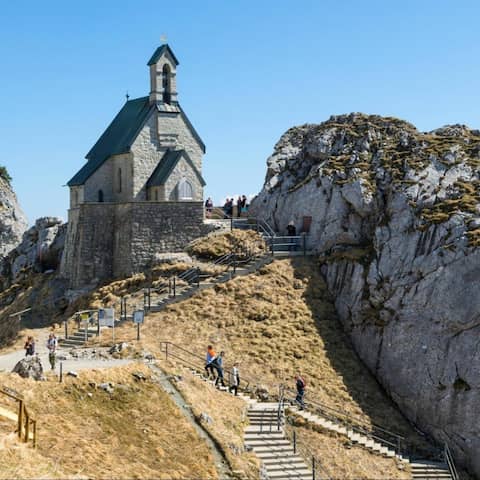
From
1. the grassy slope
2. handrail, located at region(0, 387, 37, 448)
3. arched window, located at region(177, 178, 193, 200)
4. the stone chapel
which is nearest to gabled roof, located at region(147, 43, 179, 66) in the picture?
the stone chapel

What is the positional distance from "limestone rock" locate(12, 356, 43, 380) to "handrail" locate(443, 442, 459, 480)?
16.3m

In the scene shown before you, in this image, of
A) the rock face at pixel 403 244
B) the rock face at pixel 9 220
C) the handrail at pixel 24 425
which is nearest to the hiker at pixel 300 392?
the rock face at pixel 403 244

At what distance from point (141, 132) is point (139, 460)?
28.3 meters

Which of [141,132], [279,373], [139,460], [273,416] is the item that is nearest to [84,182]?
[141,132]

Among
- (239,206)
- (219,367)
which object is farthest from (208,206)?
(219,367)

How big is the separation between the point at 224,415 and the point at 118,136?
25656 millimetres

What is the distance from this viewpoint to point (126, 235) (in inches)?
1982

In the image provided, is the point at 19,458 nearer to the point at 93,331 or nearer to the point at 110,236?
the point at 93,331

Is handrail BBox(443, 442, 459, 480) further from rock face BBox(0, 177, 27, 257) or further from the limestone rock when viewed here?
rock face BBox(0, 177, 27, 257)

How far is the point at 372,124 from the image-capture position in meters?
52.3

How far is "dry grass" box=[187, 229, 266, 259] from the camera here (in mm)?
49312

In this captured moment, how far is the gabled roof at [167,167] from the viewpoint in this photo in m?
53.0

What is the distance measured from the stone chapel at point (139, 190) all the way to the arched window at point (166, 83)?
2.2 inches

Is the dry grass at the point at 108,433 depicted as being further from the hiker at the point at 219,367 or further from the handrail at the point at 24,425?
the hiker at the point at 219,367
